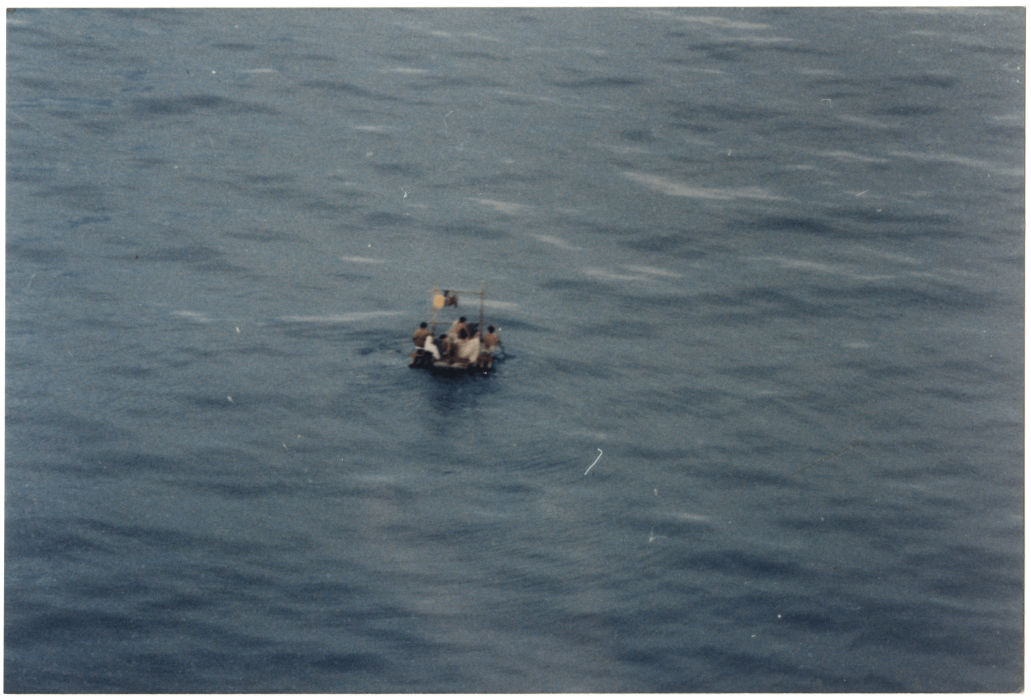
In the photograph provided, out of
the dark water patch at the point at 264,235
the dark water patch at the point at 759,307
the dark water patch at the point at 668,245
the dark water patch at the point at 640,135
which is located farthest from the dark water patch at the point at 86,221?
the dark water patch at the point at 759,307

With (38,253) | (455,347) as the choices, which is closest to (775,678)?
(455,347)

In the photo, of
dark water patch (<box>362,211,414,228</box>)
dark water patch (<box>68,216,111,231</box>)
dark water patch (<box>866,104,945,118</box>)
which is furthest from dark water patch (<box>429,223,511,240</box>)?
dark water patch (<box>866,104,945,118</box>)

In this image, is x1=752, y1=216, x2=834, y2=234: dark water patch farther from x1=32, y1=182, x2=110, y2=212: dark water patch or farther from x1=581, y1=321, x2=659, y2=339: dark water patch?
x1=32, y1=182, x2=110, y2=212: dark water patch

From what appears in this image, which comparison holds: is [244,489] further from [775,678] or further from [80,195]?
[775,678]

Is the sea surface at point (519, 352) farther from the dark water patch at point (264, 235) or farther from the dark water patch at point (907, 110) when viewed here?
the dark water patch at point (907, 110)

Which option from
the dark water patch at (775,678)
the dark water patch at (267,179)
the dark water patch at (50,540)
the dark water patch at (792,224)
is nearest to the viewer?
the dark water patch at (775,678)

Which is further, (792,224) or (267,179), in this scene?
(267,179)

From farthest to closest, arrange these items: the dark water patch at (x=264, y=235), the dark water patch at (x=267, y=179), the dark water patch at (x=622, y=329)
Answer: the dark water patch at (x=267, y=179)
the dark water patch at (x=264, y=235)
the dark water patch at (x=622, y=329)
